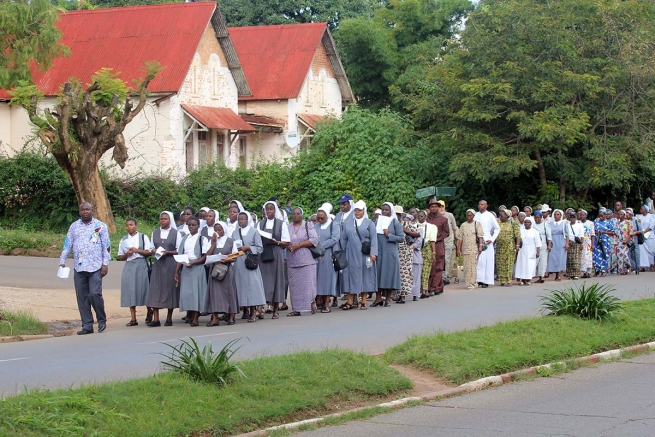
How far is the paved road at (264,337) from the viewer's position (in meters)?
10.7

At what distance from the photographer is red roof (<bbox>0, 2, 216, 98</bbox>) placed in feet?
121

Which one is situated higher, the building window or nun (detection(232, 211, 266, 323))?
the building window

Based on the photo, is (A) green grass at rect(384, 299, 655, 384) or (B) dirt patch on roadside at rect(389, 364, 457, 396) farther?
(A) green grass at rect(384, 299, 655, 384)

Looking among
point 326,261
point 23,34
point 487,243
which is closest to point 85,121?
point 23,34

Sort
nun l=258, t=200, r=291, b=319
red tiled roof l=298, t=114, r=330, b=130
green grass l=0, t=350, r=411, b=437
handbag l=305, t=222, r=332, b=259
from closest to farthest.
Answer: green grass l=0, t=350, r=411, b=437 → nun l=258, t=200, r=291, b=319 → handbag l=305, t=222, r=332, b=259 → red tiled roof l=298, t=114, r=330, b=130

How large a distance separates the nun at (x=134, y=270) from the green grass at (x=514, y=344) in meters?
5.55

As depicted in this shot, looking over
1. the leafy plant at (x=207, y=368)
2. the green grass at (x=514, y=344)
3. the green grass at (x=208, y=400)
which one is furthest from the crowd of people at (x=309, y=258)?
the leafy plant at (x=207, y=368)

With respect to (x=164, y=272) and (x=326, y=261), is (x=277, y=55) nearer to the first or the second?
(x=326, y=261)

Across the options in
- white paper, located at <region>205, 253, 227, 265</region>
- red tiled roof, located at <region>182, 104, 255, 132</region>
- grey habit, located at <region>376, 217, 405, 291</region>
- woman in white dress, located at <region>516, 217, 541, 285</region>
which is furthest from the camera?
red tiled roof, located at <region>182, 104, 255, 132</region>

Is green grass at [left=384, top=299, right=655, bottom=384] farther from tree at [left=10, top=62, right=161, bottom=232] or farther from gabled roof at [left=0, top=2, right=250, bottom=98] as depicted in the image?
gabled roof at [left=0, top=2, right=250, bottom=98]

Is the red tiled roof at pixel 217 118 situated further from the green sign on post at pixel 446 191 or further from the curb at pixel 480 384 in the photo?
the curb at pixel 480 384

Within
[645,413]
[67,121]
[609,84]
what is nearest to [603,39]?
[609,84]

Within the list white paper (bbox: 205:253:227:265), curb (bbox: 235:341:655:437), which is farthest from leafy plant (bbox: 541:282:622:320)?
white paper (bbox: 205:253:227:265)

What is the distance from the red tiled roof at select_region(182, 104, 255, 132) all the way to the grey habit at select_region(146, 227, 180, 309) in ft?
68.7
